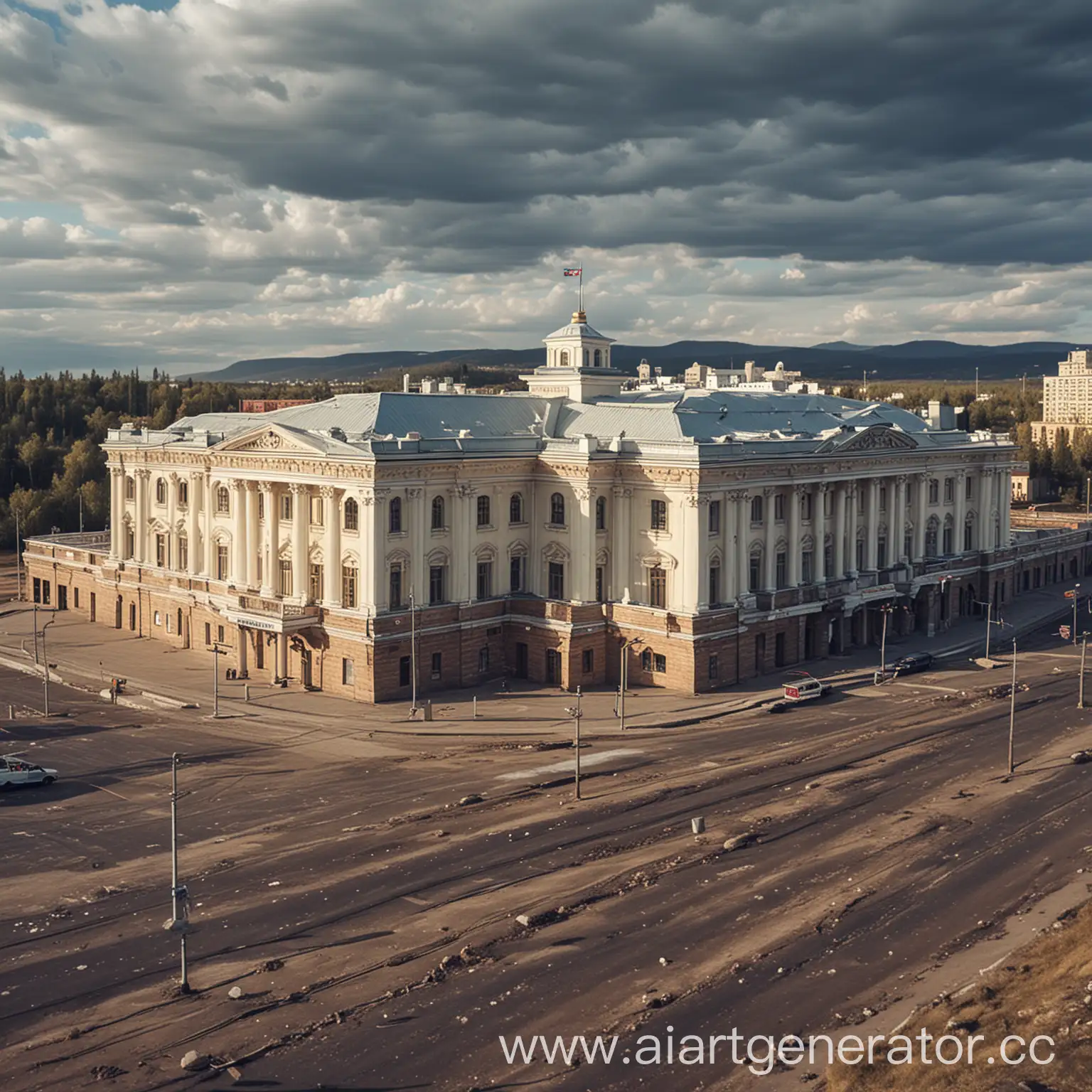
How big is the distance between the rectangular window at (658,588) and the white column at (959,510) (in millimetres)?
38384

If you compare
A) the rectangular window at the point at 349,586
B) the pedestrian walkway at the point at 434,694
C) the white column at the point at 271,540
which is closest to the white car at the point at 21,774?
the pedestrian walkway at the point at 434,694

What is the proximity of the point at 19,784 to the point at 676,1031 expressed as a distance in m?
39.9

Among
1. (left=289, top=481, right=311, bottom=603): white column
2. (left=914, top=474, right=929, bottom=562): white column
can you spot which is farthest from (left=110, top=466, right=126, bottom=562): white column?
(left=914, top=474, right=929, bottom=562): white column

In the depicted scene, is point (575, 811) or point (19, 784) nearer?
point (575, 811)

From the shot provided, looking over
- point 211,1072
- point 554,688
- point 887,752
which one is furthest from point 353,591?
point 211,1072

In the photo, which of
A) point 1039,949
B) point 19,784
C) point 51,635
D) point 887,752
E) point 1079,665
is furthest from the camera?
point 51,635

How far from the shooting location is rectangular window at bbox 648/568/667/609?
85688 millimetres

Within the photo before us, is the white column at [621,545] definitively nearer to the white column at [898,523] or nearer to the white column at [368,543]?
the white column at [368,543]

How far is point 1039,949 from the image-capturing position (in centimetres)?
4166

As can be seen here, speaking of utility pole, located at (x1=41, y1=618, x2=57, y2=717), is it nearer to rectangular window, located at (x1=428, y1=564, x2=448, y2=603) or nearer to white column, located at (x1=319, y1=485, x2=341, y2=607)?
white column, located at (x1=319, y1=485, x2=341, y2=607)

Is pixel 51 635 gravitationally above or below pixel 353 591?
below

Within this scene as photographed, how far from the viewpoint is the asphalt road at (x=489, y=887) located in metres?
37.4

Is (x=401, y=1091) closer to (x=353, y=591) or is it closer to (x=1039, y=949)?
(x=1039, y=949)

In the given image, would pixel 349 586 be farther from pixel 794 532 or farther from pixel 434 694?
pixel 794 532
